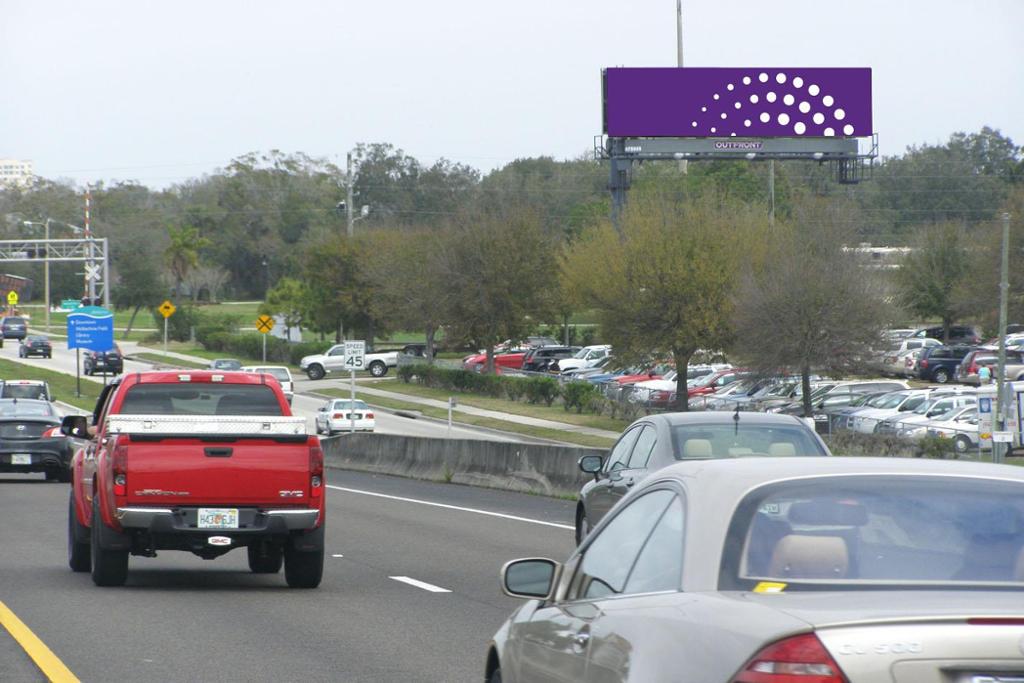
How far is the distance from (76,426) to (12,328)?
9540 cm

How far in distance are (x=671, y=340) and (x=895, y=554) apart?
54.2 m

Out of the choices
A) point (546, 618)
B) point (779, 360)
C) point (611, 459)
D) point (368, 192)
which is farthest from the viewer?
point (368, 192)

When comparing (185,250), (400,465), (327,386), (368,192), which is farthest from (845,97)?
(368,192)

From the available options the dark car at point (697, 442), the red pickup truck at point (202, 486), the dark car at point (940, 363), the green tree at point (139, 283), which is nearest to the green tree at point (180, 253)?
the green tree at point (139, 283)

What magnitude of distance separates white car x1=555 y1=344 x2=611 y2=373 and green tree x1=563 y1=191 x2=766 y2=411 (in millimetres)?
12207

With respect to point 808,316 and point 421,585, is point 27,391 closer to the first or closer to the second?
point 808,316

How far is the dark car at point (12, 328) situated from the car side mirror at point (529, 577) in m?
105

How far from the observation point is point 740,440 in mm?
14188

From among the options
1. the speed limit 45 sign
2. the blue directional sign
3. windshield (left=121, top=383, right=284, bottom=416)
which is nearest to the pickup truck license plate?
windshield (left=121, top=383, right=284, bottom=416)

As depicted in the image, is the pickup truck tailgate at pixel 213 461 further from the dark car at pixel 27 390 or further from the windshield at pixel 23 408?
the dark car at pixel 27 390

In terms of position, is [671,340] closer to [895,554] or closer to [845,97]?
[845,97]

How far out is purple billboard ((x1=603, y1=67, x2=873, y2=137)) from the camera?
6862 cm

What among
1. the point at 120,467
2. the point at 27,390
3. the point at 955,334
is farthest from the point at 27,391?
the point at 955,334

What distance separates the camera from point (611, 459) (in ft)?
52.4
